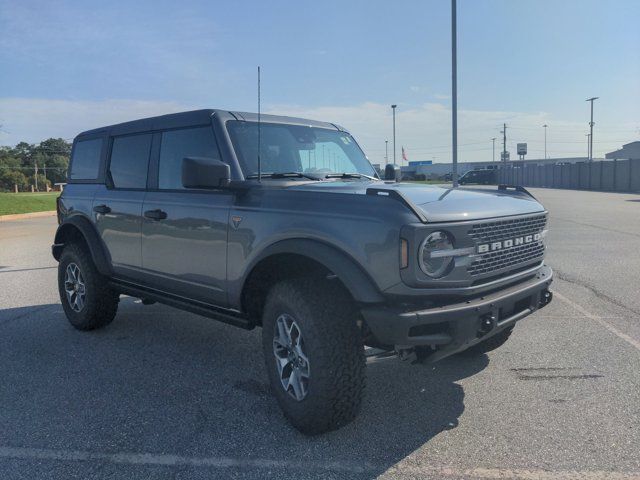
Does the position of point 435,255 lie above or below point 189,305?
above

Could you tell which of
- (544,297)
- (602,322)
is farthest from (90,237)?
(602,322)

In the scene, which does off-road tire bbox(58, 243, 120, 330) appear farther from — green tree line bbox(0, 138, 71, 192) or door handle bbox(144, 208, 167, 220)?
green tree line bbox(0, 138, 71, 192)

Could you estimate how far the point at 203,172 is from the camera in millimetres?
3572

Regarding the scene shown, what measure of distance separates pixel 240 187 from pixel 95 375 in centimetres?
201

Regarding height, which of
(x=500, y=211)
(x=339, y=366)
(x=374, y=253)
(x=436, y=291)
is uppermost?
(x=500, y=211)

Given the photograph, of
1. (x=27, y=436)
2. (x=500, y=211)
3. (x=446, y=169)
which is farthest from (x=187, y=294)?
(x=446, y=169)

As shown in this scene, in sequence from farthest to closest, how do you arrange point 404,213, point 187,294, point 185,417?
1. point 187,294
2. point 185,417
3. point 404,213

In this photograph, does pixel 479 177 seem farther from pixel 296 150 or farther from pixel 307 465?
pixel 307 465

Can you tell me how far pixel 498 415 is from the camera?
11.9 feet

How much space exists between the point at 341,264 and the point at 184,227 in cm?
165

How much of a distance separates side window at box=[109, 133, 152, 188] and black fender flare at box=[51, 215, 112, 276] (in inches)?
22.8

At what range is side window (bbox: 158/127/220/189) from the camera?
430 cm

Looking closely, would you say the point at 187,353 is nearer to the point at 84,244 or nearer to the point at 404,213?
the point at 84,244

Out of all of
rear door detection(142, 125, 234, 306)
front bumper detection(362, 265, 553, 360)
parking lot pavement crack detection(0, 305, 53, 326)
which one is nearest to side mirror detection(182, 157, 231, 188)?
rear door detection(142, 125, 234, 306)
